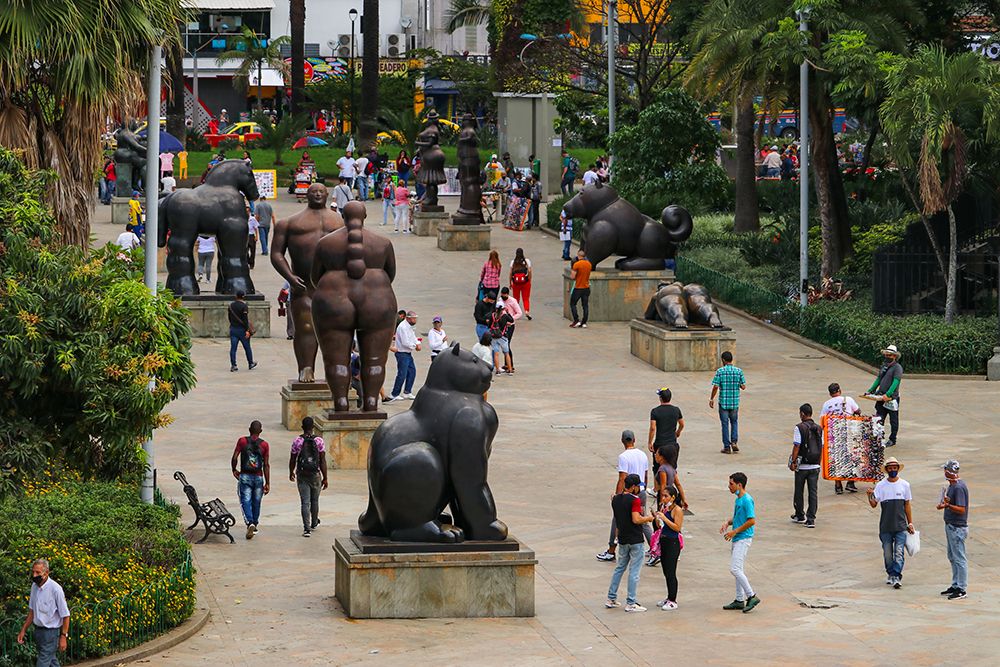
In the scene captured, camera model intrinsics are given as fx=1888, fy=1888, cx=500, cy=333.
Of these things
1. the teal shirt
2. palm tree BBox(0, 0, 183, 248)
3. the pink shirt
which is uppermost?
palm tree BBox(0, 0, 183, 248)

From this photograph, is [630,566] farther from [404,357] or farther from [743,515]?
[404,357]

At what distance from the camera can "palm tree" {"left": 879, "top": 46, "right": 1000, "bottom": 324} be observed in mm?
28734

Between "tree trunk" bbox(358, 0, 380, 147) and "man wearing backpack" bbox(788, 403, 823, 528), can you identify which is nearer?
"man wearing backpack" bbox(788, 403, 823, 528)

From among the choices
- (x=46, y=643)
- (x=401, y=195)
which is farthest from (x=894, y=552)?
(x=401, y=195)

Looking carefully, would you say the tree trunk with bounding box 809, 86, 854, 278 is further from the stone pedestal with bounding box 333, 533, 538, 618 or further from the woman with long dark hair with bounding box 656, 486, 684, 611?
the stone pedestal with bounding box 333, 533, 538, 618

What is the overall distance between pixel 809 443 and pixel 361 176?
3202 centimetres

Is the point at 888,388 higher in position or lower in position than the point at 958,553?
higher

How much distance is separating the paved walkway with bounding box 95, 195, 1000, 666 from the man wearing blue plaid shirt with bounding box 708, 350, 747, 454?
0.37 m

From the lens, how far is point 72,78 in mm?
18141

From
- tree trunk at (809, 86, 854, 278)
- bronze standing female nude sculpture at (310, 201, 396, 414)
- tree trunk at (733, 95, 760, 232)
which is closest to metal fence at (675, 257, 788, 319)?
tree trunk at (809, 86, 854, 278)

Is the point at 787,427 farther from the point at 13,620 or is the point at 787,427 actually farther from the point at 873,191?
the point at 873,191

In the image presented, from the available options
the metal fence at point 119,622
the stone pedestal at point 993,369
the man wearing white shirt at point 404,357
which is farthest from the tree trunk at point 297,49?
the metal fence at point 119,622

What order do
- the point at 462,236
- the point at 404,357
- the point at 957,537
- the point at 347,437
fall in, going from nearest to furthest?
the point at 957,537 → the point at 347,437 → the point at 404,357 → the point at 462,236

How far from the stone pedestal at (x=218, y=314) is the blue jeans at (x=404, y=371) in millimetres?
5707
